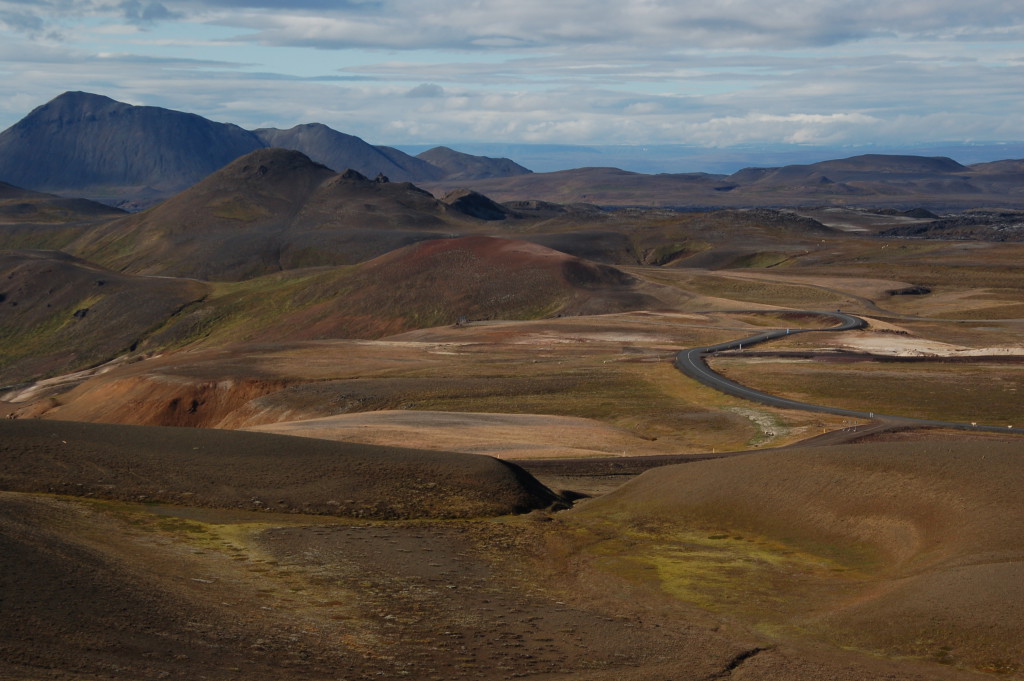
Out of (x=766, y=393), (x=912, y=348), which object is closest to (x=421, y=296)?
(x=912, y=348)

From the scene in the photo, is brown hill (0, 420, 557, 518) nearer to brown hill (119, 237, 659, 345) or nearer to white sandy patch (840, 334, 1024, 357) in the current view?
white sandy patch (840, 334, 1024, 357)

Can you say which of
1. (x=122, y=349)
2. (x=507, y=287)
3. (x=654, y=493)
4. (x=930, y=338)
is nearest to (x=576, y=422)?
(x=654, y=493)

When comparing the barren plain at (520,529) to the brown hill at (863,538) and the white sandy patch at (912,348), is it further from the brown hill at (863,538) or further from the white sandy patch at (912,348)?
the white sandy patch at (912,348)

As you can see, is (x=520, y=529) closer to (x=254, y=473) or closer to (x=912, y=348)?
(x=254, y=473)

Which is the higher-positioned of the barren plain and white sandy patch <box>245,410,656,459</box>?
the barren plain

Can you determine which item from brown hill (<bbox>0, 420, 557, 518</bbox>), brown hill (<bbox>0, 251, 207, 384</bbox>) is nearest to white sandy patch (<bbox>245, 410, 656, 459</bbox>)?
brown hill (<bbox>0, 420, 557, 518</bbox>)

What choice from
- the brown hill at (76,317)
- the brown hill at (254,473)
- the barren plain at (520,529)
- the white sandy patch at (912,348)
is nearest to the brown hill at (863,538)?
the barren plain at (520,529)

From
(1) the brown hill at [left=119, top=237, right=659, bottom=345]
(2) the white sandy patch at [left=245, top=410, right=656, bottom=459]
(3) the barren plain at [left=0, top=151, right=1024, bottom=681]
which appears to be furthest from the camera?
(1) the brown hill at [left=119, top=237, right=659, bottom=345]
